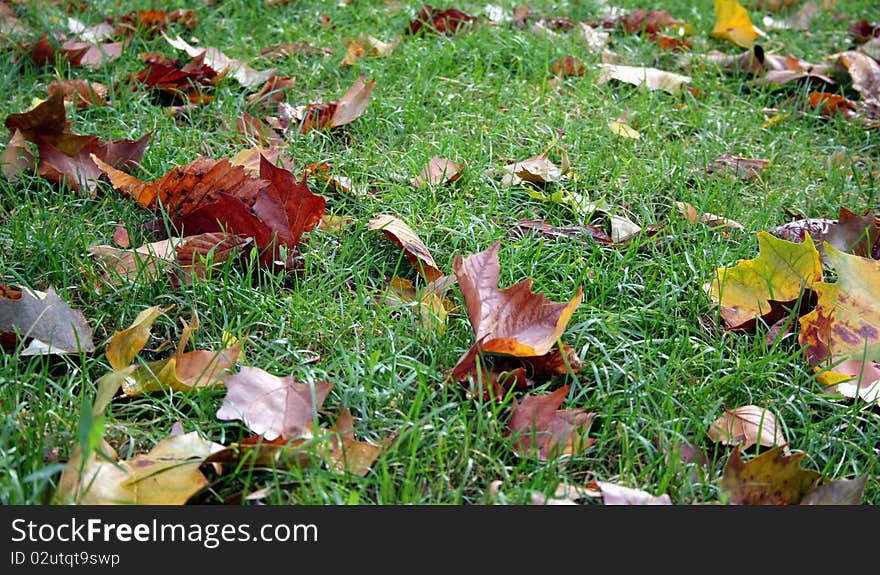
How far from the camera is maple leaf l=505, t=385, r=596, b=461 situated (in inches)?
58.6

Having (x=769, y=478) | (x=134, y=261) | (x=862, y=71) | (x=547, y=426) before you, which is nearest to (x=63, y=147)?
(x=134, y=261)

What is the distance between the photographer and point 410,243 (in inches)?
78.6

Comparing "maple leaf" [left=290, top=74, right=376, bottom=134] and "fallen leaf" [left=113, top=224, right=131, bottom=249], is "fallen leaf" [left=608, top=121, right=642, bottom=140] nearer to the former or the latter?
"maple leaf" [left=290, top=74, right=376, bottom=134]

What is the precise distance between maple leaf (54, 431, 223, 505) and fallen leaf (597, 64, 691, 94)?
219cm

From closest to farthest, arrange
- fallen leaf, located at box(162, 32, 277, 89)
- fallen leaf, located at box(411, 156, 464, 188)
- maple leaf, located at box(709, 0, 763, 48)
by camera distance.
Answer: fallen leaf, located at box(411, 156, 464, 188), fallen leaf, located at box(162, 32, 277, 89), maple leaf, located at box(709, 0, 763, 48)

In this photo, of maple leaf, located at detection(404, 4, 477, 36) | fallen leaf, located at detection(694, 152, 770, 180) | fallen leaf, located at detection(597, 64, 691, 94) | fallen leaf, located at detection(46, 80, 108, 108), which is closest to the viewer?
fallen leaf, located at detection(694, 152, 770, 180)

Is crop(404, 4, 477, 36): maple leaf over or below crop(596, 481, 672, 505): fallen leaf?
below

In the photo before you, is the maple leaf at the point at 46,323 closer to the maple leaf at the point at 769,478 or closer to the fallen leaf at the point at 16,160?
the fallen leaf at the point at 16,160

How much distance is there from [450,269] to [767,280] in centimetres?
70

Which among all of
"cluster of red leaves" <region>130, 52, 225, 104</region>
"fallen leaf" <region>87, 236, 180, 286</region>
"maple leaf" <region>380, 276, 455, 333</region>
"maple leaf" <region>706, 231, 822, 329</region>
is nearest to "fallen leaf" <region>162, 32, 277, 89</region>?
"cluster of red leaves" <region>130, 52, 225, 104</region>

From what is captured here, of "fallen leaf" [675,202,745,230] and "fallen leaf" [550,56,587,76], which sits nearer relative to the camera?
"fallen leaf" [675,202,745,230]

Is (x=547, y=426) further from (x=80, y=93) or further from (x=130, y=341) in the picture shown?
(x=80, y=93)
